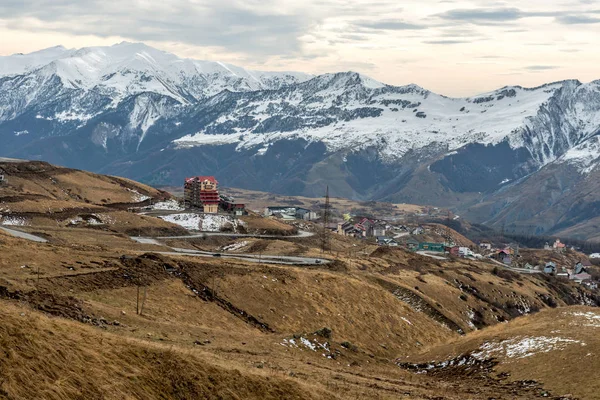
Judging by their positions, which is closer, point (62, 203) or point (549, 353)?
point (549, 353)

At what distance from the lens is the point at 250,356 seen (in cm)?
4712

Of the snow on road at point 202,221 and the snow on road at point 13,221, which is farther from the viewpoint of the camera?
the snow on road at point 202,221

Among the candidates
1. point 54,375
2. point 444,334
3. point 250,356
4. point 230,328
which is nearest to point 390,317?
point 444,334

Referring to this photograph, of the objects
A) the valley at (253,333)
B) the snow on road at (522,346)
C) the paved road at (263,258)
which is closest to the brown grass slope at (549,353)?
the snow on road at (522,346)

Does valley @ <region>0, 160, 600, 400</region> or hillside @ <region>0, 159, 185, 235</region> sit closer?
valley @ <region>0, 160, 600, 400</region>

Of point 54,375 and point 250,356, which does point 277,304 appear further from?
point 54,375

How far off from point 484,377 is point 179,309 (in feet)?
82.2

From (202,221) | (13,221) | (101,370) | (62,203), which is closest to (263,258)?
(13,221)

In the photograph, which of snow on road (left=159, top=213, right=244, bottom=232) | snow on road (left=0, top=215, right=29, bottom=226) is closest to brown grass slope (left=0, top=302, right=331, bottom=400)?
snow on road (left=0, top=215, right=29, bottom=226)

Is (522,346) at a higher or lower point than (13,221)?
higher

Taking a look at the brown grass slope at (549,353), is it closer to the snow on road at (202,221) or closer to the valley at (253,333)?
the valley at (253,333)

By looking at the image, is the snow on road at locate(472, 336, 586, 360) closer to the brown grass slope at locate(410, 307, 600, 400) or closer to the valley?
the brown grass slope at locate(410, 307, 600, 400)

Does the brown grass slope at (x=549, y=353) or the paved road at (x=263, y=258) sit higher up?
the brown grass slope at (x=549, y=353)

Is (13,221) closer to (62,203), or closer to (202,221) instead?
(62,203)
